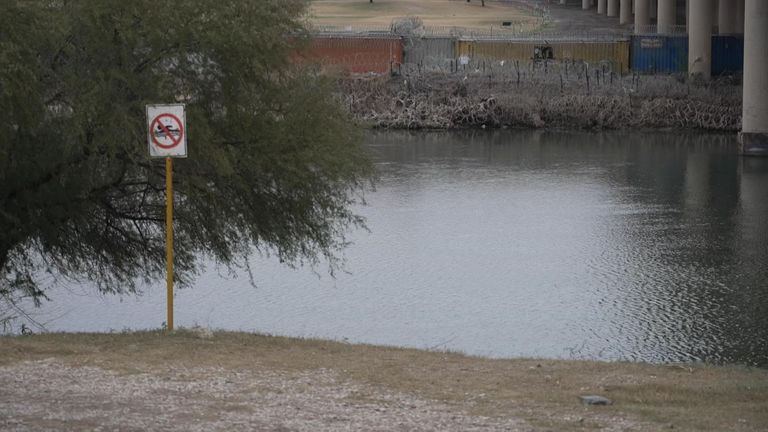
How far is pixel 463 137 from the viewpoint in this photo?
67.8m

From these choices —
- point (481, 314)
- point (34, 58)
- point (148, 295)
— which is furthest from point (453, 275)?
point (34, 58)

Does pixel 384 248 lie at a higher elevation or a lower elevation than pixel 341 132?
lower

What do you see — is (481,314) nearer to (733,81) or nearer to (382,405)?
(382,405)

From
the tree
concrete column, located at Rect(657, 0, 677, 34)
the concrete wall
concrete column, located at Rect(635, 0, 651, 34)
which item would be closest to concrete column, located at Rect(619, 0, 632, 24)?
concrete column, located at Rect(635, 0, 651, 34)

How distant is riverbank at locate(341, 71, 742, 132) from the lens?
71375 mm

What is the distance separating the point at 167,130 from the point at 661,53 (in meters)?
65.2

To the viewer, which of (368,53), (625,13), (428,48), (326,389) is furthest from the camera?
(625,13)

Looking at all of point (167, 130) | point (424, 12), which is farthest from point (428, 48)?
point (167, 130)

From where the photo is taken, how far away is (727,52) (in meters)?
78.1

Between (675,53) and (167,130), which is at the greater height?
(675,53)

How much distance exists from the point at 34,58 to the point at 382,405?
35.4ft

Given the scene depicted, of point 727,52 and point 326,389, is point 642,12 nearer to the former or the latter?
point 727,52

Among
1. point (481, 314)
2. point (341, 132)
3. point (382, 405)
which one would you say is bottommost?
point (481, 314)

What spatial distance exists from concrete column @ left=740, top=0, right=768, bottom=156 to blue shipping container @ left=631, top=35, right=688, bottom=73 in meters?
18.7
